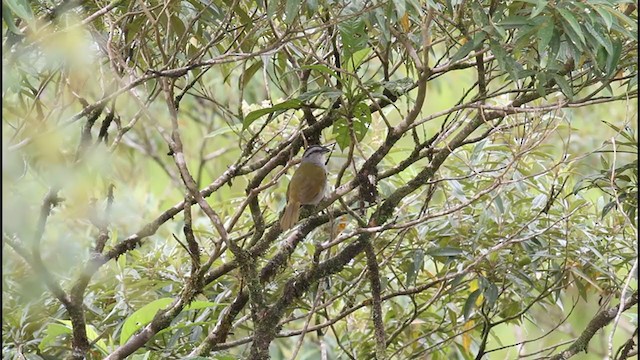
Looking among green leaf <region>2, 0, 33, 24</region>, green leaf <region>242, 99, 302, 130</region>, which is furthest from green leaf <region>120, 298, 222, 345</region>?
green leaf <region>2, 0, 33, 24</region>

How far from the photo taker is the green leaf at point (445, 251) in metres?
3.02

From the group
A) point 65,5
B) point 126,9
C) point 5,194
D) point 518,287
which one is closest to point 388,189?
point 518,287

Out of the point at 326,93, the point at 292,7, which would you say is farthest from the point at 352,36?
the point at 292,7

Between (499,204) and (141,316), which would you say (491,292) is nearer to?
(499,204)

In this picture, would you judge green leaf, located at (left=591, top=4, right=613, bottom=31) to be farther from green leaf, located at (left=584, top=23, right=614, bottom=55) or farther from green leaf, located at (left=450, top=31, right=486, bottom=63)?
green leaf, located at (left=450, top=31, right=486, bottom=63)

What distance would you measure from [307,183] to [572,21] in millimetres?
1517

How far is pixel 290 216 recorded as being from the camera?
3.03 metres

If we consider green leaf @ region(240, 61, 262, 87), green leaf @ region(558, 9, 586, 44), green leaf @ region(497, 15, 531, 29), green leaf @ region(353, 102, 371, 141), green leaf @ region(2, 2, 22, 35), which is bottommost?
green leaf @ region(558, 9, 586, 44)

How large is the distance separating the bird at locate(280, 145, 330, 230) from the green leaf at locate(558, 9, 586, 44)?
1.20 meters

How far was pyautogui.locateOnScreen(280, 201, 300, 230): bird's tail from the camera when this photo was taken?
9.61 ft

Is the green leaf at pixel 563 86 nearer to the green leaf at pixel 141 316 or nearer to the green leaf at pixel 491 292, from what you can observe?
the green leaf at pixel 491 292

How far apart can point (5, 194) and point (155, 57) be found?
2.06 m

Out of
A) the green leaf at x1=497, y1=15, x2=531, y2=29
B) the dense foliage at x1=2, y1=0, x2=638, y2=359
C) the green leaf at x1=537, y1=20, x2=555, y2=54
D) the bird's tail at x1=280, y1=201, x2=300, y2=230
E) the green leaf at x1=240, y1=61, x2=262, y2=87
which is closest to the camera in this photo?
the green leaf at x1=537, y1=20, x2=555, y2=54

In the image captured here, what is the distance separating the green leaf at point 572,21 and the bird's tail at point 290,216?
1170mm
